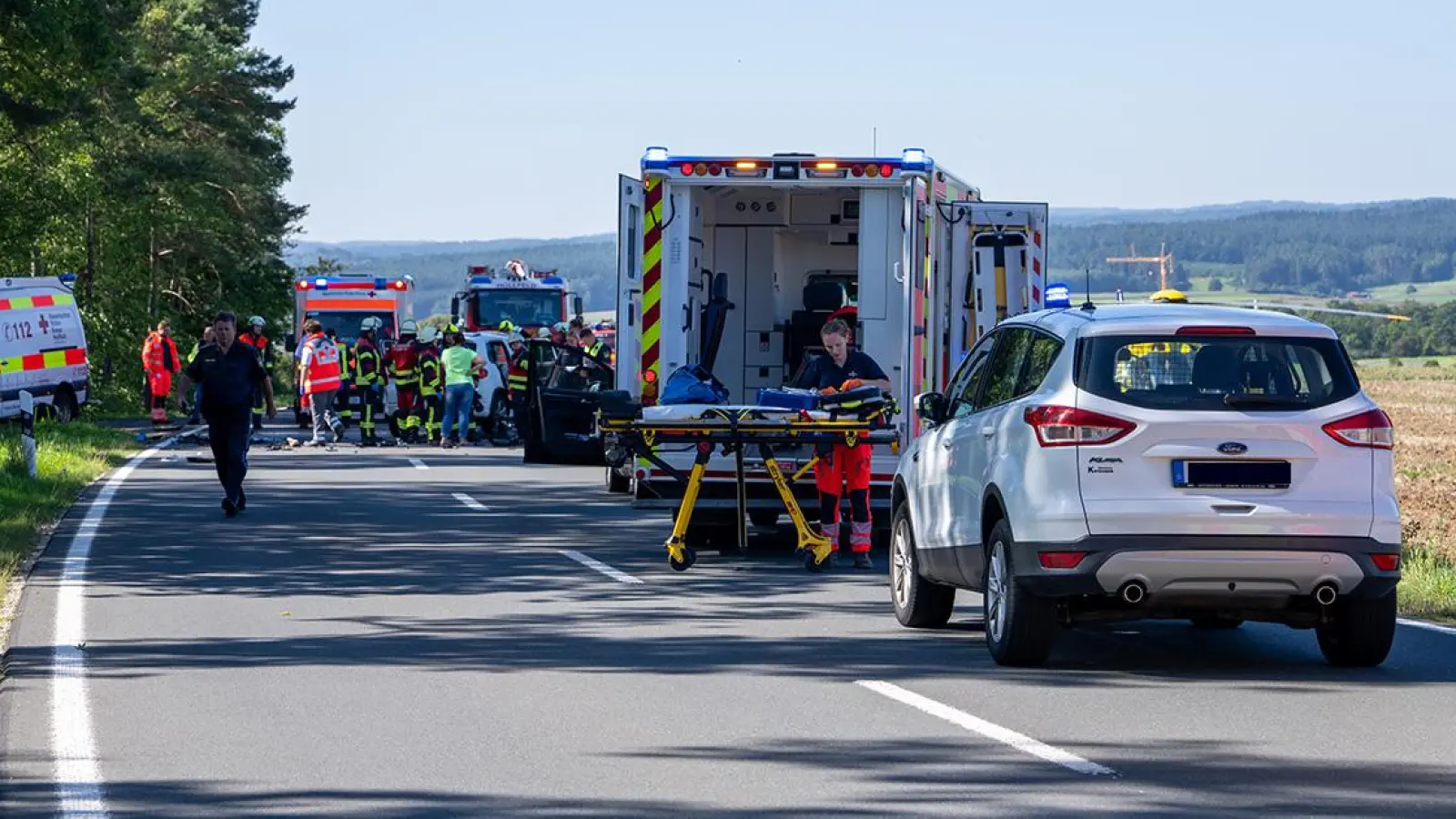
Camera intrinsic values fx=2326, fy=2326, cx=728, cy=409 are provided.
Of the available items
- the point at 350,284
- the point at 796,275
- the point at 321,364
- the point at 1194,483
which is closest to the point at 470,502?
the point at 796,275

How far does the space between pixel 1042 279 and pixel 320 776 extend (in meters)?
12.8

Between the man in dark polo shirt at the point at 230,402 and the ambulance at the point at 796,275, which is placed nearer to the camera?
the ambulance at the point at 796,275

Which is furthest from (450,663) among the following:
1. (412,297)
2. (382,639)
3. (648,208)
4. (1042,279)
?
(412,297)

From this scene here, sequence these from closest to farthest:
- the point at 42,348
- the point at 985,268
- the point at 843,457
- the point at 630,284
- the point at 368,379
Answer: the point at 843,457
the point at 630,284
the point at 985,268
the point at 368,379
the point at 42,348

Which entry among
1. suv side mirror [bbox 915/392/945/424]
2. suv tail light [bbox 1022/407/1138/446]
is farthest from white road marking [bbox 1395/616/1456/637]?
suv tail light [bbox 1022/407/1138/446]

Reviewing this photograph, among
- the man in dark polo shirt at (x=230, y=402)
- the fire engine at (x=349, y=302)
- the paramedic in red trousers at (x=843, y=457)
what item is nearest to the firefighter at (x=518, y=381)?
the fire engine at (x=349, y=302)

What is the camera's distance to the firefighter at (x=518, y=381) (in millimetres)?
33219

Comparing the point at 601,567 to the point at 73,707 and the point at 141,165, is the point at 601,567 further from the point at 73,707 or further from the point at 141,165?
the point at 141,165

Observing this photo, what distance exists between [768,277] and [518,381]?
569 inches

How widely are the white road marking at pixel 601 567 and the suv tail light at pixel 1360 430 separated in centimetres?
583

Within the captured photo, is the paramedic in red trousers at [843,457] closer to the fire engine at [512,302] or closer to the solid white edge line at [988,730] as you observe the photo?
the solid white edge line at [988,730]

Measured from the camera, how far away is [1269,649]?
11875mm

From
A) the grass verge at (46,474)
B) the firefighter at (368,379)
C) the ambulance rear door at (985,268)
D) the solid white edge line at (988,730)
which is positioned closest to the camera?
the solid white edge line at (988,730)

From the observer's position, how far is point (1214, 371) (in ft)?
34.2
